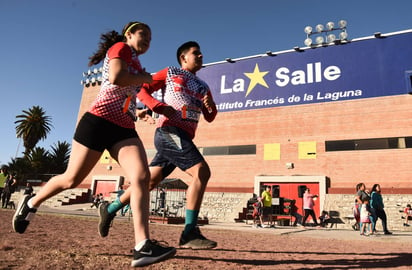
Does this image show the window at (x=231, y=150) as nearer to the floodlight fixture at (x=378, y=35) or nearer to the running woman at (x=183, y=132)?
the floodlight fixture at (x=378, y=35)

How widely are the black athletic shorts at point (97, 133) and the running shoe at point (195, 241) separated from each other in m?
1.15

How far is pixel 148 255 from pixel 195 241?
90cm

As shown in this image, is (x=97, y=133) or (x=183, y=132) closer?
(x=97, y=133)

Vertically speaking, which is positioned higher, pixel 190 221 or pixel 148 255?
pixel 190 221

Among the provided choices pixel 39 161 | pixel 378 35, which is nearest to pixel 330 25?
pixel 378 35

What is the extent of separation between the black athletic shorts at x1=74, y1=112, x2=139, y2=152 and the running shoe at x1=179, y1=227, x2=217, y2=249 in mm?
1152

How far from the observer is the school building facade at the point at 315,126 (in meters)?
16.9

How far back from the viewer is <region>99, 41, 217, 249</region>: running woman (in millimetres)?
2877

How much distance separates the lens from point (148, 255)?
1.98 metres

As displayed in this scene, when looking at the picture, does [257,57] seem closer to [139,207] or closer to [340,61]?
[340,61]

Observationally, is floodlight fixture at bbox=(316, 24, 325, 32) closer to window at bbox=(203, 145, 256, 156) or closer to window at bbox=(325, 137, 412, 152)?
window at bbox=(325, 137, 412, 152)

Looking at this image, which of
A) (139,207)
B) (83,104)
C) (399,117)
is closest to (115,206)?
(139,207)

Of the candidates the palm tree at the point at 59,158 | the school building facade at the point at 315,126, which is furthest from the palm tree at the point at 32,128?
the school building facade at the point at 315,126

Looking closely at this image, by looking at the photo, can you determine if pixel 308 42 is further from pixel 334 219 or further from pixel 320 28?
pixel 334 219
